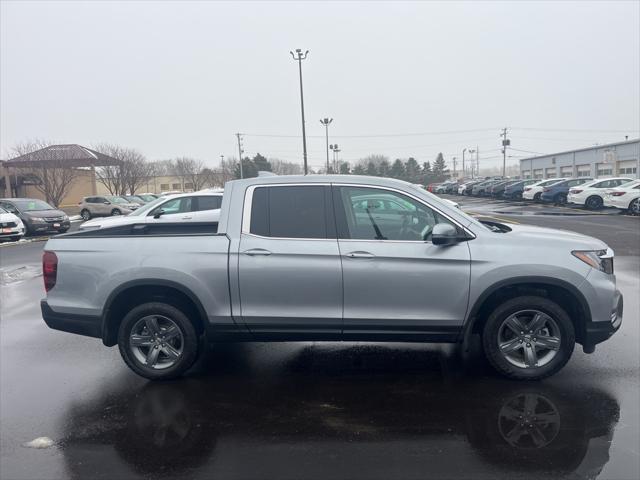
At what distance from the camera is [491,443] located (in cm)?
379

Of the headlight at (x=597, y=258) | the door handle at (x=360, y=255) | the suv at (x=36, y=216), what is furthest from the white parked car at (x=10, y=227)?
the headlight at (x=597, y=258)

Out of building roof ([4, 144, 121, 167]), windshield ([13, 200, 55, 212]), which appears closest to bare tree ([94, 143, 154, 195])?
building roof ([4, 144, 121, 167])

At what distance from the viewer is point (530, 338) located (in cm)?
477

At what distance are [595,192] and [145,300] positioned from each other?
2643cm

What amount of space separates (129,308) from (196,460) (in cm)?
192

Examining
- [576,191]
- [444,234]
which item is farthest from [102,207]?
[444,234]

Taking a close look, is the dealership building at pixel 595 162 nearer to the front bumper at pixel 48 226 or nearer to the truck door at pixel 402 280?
the front bumper at pixel 48 226

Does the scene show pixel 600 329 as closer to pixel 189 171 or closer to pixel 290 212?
pixel 290 212

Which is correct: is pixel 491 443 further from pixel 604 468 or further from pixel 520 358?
pixel 520 358

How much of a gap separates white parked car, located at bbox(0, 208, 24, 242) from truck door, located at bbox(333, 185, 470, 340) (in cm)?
1726

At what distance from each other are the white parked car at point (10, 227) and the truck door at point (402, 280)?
17.3 m

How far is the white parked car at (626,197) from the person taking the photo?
23.1 meters

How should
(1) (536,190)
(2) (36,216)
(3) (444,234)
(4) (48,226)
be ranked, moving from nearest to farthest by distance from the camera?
(3) (444,234) → (2) (36,216) → (4) (48,226) → (1) (536,190)

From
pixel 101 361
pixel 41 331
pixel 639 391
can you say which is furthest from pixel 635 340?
pixel 41 331
